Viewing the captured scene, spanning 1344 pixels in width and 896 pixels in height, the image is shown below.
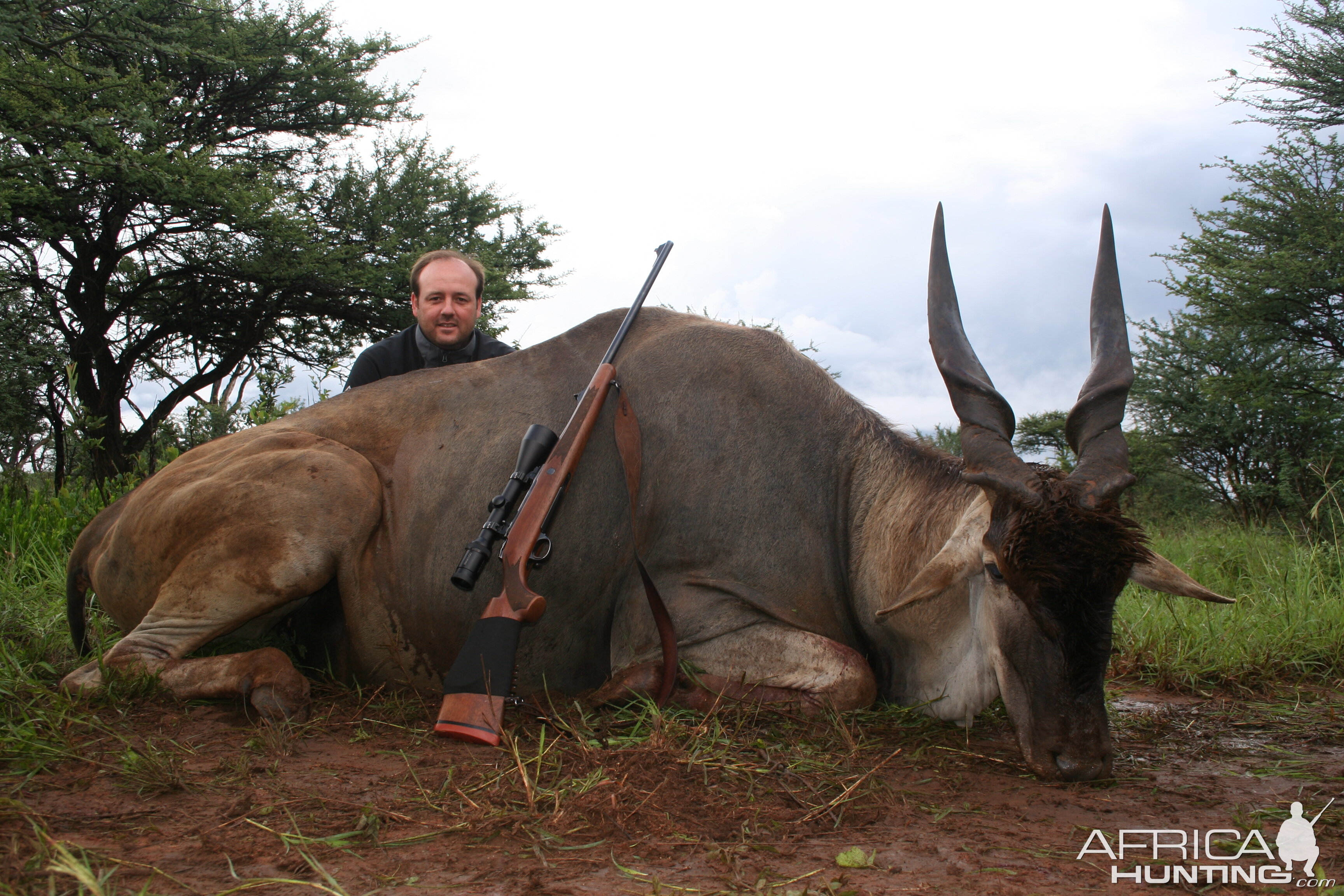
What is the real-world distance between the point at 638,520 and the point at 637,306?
1081 millimetres

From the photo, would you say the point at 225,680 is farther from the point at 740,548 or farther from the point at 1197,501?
the point at 1197,501

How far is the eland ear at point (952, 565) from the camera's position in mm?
3199

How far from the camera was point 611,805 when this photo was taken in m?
2.62

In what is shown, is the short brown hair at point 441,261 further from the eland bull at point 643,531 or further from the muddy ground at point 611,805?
the muddy ground at point 611,805

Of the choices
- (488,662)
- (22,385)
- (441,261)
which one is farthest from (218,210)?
(488,662)

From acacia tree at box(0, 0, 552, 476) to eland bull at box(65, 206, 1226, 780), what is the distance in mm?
12297

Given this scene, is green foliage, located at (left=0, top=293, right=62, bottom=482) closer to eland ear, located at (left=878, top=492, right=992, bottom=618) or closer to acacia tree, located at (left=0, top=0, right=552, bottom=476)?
acacia tree, located at (left=0, top=0, right=552, bottom=476)

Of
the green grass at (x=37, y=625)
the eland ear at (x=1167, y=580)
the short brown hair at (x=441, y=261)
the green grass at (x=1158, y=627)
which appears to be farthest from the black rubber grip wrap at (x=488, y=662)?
the short brown hair at (x=441, y=261)

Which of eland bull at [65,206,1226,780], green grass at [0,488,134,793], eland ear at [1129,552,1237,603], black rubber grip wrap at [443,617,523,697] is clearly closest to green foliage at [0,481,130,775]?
green grass at [0,488,134,793]

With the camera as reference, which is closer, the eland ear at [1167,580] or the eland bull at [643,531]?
the eland ear at [1167,580]

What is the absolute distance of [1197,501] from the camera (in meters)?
14.9

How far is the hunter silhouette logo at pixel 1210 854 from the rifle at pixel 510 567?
6.01 ft

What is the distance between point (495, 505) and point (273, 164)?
57.8ft

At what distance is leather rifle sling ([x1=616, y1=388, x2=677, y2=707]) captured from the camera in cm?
360
